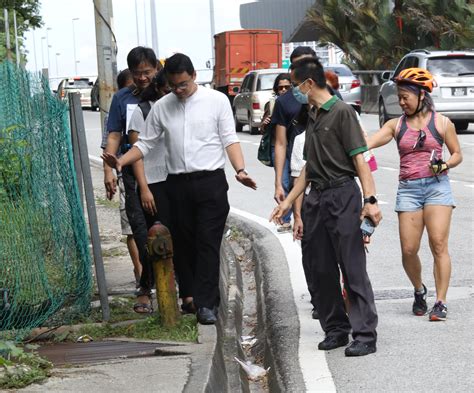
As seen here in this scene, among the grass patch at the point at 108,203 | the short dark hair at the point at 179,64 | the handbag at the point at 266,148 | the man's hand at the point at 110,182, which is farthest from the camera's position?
the grass patch at the point at 108,203

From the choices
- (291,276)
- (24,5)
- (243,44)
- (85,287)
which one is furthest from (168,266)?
(24,5)

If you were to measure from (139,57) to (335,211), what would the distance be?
2.13m

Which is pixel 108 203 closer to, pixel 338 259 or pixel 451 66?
pixel 338 259

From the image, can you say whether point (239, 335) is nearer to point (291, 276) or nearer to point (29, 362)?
point (291, 276)

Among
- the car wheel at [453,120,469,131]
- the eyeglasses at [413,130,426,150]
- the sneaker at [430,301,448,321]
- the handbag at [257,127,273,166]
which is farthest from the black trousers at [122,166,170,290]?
the car wheel at [453,120,469,131]

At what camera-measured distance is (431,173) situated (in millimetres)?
8367

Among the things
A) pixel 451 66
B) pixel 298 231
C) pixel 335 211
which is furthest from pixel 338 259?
pixel 451 66

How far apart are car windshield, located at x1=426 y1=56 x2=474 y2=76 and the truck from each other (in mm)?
20120

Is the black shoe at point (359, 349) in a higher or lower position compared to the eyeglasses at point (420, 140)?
lower

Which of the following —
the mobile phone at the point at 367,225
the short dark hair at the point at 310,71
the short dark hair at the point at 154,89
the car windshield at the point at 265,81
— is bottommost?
the car windshield at the point at 265,81

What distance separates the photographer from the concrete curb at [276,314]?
7.30 meters

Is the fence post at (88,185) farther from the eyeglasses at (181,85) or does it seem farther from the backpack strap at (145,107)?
the eyeglasses at (181,85)

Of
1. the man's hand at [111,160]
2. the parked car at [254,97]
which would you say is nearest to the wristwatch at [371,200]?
the man's hand at [111,160]

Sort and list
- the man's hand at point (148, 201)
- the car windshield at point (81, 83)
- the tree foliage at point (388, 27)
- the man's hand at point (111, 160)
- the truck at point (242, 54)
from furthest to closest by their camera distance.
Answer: the car windshield at point (81, 83) → the truck at point (242, 54) → the tree foliage at point (388, 27) → the man's hand at point (148, 201) → the man's hand at point (111, 160)
